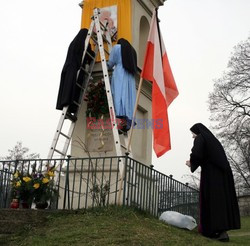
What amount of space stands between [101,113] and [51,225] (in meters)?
3.40

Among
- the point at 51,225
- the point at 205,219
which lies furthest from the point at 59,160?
the point at 205,219

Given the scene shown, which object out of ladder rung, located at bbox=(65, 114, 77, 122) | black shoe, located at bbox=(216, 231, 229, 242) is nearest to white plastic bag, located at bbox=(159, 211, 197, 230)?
black shoe, located at bbox=(216, 231, 229, 242)

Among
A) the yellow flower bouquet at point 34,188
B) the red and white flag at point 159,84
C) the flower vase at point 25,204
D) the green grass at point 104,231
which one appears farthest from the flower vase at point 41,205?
the red and white flag at point 159,84

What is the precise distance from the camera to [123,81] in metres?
9.45

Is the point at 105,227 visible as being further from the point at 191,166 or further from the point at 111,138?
the point at 111,138

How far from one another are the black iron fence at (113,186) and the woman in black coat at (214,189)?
1.13 metres

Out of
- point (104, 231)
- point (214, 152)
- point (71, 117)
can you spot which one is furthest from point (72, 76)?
point (104, 231)

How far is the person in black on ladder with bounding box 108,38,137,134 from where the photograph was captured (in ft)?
30.5

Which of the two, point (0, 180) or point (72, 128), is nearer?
point (0, 180)

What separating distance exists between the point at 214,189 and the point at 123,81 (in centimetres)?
315

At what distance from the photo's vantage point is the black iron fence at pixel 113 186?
794 cm

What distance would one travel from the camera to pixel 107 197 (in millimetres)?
8258

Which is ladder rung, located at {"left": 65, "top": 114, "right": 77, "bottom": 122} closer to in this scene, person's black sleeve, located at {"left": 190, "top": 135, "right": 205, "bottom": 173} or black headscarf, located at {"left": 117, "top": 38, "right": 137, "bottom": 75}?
black headscarf, located at {"left": 117, "top": 38, "right": 137, "bottom": 75}

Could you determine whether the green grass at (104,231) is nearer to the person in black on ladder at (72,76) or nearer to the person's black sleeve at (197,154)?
the person's black sleeve at (197,154)
